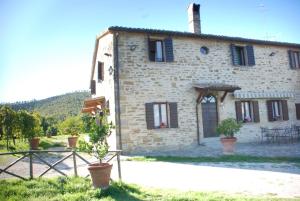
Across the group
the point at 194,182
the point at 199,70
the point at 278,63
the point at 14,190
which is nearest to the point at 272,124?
the point at 278,63

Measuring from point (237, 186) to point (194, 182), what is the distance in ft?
3.60

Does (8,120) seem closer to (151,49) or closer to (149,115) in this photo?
(149,115)

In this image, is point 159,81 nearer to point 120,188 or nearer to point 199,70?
point 199,70

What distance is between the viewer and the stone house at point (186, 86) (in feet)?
44.2

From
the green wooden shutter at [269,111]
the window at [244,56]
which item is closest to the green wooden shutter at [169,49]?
the window at [244,56]

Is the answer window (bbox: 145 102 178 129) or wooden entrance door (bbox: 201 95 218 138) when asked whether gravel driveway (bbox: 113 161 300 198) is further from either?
wooden entrance door (bbox: 201 95 218 138)

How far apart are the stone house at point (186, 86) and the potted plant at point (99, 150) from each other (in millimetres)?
6378

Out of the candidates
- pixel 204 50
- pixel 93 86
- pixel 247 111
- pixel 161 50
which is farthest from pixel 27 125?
pixel 247 111

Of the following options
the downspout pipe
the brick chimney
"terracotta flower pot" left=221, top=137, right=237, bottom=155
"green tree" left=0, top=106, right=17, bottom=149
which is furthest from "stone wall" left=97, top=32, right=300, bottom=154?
"green tree" left=0, top=106, right=17, bottom=149

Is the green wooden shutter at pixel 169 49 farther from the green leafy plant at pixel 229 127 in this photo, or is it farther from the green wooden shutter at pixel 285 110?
the green wooden shutter at pixel 285 110

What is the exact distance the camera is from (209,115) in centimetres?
1518

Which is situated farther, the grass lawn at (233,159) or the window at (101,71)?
the window at (101,71)

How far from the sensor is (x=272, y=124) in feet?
55.0

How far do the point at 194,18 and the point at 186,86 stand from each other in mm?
5222
